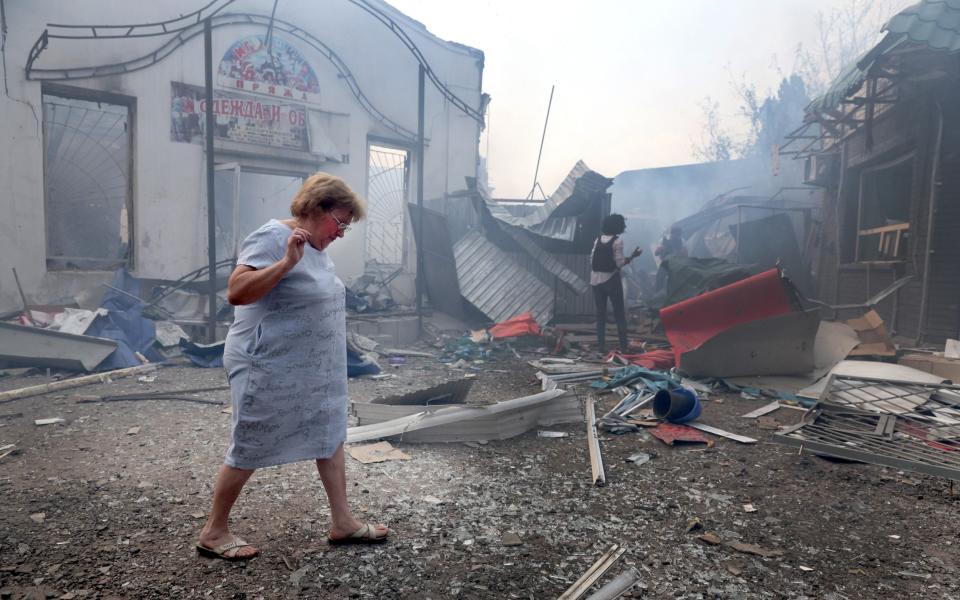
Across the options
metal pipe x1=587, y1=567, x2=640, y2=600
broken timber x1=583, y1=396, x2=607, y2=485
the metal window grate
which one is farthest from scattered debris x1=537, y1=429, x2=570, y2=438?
metal pipe x1=587, y1=567, x2=640, y2=600

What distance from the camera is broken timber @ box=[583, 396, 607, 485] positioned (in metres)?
3.71

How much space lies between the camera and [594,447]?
4211mm

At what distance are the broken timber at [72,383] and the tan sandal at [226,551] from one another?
13.5 ft

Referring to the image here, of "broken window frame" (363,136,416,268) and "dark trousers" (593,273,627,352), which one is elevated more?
"broken window frame" (363,136,416,268)

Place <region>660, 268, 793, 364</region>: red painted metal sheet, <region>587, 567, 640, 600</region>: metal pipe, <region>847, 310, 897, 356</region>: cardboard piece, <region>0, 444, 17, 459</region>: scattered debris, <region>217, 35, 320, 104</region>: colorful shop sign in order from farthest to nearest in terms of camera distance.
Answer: <region>217, 35, 320, 104</region>: colorful shop sign
<region>847, 310, 897, 356</region>: cardboard piece
<region>660, 268, 793, 364</region>: red painted metal sheet
<region>0, 444, 17, 459</region>: scattered debris
<region>587, 567, 640, 600</region>: metal pipe

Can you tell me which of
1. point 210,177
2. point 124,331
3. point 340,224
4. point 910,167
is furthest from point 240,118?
point 910,167

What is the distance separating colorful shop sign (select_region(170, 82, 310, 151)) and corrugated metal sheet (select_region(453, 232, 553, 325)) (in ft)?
11.6

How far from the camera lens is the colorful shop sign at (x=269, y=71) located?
9609 mm

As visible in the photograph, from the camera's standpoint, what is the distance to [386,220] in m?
11.9

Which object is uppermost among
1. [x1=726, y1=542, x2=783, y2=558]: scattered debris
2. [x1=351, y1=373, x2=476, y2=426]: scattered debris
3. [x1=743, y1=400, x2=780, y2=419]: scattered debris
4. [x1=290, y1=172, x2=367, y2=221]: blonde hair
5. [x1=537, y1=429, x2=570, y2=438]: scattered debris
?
[x1=290, y1=172, x2=367, y2=221]: blonde hair

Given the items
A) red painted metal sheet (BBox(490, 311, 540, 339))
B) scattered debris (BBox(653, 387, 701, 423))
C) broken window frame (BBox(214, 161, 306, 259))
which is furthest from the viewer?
broken window frame (BBox(214, 161, 306, 259))

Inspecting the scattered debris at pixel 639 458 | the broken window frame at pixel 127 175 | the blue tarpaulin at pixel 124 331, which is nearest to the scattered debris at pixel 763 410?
the scattered debris at pixel 639 458

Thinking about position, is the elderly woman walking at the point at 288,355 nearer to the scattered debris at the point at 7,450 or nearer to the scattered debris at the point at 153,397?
the scattered debris at the point at 7,450

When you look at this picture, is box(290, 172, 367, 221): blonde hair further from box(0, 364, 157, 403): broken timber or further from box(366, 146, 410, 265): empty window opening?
box(366, 146, 410, 265): empty window opening
